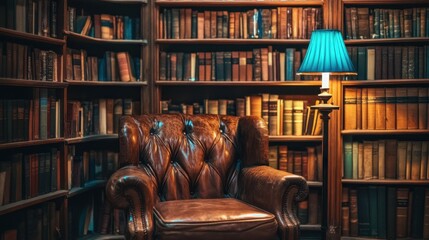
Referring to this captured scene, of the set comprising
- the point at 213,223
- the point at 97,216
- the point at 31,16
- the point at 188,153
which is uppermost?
the point at 31,16

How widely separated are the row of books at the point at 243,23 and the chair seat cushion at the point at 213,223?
1539 mm

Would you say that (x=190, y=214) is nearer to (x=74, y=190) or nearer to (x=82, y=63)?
(x=74, y=190)

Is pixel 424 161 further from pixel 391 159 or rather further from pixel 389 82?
pixel 389 82

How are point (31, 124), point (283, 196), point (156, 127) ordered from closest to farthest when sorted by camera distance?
point (283, 196)
point (31, 124)
point (156, 127)

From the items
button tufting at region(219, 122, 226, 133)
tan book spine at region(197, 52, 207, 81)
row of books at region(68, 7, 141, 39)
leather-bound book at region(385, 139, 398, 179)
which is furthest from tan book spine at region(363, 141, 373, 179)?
row of books at region(68, 7, 141, 39)

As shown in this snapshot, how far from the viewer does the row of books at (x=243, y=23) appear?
4156mm

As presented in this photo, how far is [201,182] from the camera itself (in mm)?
3518

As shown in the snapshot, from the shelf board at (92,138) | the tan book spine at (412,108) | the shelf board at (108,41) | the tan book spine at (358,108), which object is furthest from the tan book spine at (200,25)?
the tan book spine at (412,108)

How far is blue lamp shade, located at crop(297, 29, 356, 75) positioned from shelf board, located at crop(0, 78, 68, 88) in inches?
56.7

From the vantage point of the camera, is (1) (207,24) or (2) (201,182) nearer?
(2) (201,182)

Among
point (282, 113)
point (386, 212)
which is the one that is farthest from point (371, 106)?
point (386, 212)

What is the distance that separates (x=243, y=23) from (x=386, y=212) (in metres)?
1.62

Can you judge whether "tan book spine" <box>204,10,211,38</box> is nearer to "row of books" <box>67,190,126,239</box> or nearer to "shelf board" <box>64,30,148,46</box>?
"shelf board" <box>64,30,148,46</box>

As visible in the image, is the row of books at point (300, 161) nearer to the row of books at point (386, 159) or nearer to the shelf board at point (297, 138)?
the shelf board at point (297, 138)
